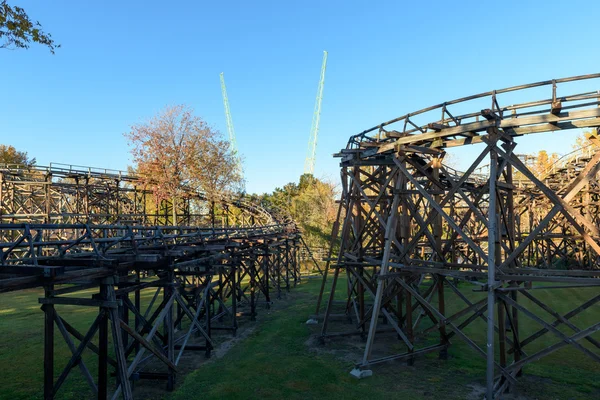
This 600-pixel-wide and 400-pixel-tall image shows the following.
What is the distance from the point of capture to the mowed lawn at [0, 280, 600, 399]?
879 cm

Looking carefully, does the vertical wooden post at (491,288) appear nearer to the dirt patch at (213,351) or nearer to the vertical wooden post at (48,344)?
the dirt patch at (213,351)

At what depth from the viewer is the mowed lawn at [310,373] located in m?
8.79

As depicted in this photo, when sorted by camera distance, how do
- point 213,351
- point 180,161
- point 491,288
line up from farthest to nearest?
point 180,161, point 213,351, point 491,288

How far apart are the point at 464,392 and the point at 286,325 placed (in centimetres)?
761

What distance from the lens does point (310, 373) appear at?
32.9 ft

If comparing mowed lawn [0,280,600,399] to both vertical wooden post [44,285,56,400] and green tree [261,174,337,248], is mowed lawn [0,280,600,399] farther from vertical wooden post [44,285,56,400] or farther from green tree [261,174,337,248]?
green tree [261,174,337,248]

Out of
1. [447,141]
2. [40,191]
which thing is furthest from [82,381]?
[40,191]

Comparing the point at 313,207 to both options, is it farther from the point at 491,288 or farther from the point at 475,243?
the point at 491,288

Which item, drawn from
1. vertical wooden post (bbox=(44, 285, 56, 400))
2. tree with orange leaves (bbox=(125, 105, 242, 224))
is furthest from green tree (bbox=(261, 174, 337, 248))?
vertical wooden post (bbox=(44, 285, 56, 400))

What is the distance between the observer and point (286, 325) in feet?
49.5

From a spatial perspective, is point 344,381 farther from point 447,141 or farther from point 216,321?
point 216,321

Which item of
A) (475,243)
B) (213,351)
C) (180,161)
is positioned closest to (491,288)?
(475,243)

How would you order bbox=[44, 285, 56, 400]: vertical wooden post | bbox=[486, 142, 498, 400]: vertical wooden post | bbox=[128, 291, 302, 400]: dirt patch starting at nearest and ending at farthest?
bbox=[44, 285, 56, 400]: vertical wooden post, bbox=[486, 142, 498, 400]: vertical wooden post, bbox=[128, 291, 302, 400]: dirt patch

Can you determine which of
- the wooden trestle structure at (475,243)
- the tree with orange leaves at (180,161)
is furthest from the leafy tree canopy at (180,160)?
the wooden trestle structure at (475,243)
